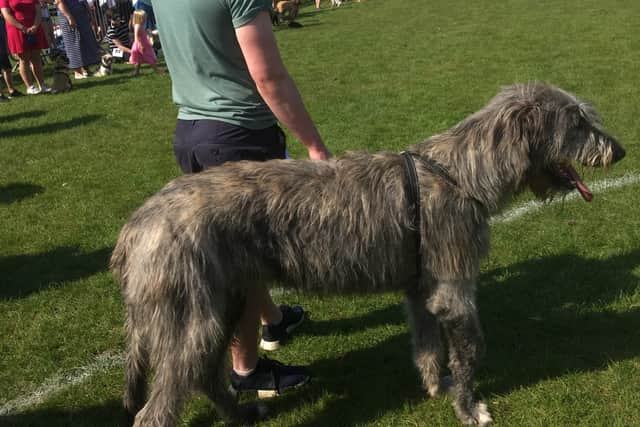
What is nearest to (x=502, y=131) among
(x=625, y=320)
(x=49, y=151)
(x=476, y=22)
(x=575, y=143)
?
(x=575, y=143)

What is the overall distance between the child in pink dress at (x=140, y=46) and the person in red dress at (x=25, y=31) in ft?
7.49

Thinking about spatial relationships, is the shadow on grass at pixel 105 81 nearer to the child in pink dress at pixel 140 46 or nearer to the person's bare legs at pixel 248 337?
the child in pink dress at pixel 140 46

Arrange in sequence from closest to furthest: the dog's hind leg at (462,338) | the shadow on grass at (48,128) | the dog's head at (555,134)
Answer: the dog's head at (555,134) < the dog's hind leg at (462,338) < the shadow on grass at (48,128)

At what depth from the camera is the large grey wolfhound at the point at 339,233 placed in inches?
116

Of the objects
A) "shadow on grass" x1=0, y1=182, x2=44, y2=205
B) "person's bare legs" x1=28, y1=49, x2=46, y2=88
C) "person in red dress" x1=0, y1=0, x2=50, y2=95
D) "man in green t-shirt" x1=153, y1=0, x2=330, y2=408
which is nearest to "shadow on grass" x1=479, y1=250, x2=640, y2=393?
"man in green t-shirt" x1=153, y1=0, x2=330, y2=408

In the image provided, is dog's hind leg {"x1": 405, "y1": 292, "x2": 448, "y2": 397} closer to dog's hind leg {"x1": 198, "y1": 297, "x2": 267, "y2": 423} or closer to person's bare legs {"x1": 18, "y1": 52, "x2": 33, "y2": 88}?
dog's hind leg {"x1": 198, "y1": 297, "x2": 267, "y2": 423}

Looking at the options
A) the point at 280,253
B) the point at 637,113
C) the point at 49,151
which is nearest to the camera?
the point at 280,253

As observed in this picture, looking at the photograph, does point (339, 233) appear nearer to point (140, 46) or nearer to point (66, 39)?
point (140, 46)

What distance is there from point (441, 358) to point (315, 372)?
0.98 meters

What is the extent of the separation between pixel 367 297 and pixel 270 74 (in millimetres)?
2276

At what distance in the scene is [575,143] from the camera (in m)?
3.42

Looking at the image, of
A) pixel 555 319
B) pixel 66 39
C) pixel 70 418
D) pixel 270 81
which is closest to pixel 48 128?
pixel 66 39

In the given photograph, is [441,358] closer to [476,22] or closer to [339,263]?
[339,263]

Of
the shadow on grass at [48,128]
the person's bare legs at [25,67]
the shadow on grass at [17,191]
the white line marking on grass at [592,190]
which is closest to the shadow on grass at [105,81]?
the person's bare legs at [25,67]
